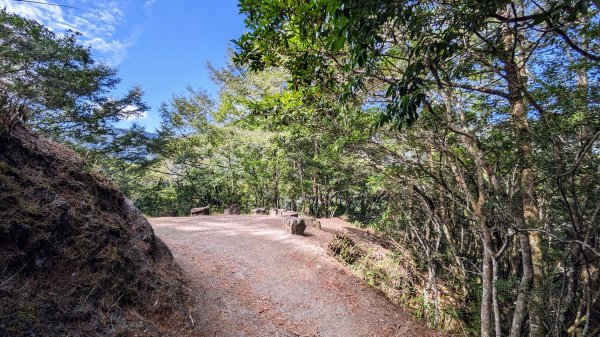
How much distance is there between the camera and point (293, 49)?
10.4 ft

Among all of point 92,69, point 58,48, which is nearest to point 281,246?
point 58,48

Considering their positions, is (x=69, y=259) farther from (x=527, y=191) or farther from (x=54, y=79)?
(x=54, y=79)

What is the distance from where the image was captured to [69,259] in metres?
2.86

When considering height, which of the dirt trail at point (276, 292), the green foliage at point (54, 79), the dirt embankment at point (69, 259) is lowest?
the dirt trail at point (276, 292)

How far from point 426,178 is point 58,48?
11.2 meters

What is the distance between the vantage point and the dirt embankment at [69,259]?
7.86 ft

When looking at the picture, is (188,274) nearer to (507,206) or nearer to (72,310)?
(72,310)

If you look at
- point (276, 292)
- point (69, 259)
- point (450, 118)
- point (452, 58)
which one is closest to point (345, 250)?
point (276, 292)

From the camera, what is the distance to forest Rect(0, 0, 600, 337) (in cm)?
209

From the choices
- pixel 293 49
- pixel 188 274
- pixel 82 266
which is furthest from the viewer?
pixel 188 274

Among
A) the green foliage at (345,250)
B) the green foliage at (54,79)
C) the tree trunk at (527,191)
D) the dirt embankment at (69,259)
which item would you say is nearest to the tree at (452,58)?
the tree trunk at (527,191)

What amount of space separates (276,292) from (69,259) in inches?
126

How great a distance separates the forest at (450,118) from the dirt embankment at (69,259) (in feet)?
1.86

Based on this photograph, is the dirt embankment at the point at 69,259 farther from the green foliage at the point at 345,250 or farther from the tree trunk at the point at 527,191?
the tree trunk at the point at 527,191
